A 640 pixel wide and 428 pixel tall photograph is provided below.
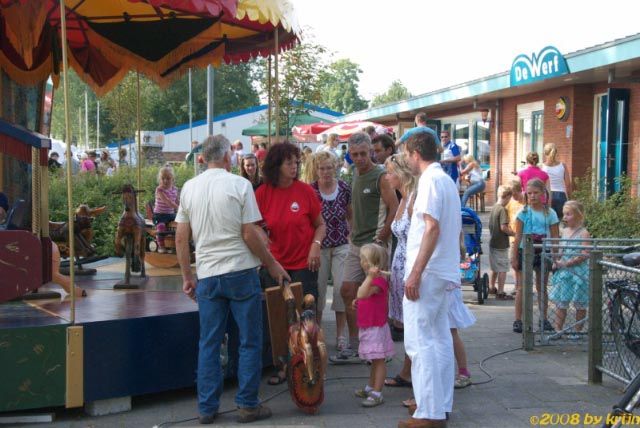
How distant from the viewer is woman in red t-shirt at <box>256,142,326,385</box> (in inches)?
266

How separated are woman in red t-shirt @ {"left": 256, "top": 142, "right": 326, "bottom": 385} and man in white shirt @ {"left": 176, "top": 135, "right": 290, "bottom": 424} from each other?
33.2 inches

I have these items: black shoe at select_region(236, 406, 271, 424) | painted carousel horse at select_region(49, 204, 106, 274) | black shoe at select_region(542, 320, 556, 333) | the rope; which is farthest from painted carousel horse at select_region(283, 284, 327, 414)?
painted carousel horse at select_region(49, 204, 106, 274)

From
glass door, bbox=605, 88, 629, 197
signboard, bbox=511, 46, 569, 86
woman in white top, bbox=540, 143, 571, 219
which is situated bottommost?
woman in white top, bbox=540, 143, 571, 219

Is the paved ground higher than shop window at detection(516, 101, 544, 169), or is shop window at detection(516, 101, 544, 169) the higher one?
shop window at detection(516, 101, 544, 169)

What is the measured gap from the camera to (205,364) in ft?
19.2

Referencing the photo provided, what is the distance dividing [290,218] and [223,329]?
126cm

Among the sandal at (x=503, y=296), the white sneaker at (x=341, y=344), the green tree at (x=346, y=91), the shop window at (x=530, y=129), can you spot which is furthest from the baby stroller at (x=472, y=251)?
the green tree at (x=346, y=91)

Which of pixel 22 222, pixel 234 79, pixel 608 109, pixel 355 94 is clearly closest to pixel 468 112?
pixel 608 109

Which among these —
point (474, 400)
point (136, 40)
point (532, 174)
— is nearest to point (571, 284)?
point (474, 400)

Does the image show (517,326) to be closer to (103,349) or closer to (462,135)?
(103,349)

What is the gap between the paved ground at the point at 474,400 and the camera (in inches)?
236

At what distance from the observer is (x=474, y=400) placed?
647 cm

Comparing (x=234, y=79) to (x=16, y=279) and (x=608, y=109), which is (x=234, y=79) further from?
(x=16, y=279)

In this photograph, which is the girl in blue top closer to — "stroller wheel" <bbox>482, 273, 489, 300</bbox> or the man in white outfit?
"stroller wheel" <bbox>482, 273, 489, 300</bbox>
